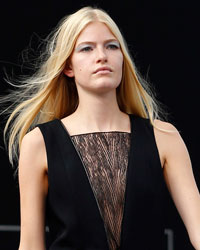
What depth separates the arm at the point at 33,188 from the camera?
3.75 m

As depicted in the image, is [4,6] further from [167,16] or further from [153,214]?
[153,214]

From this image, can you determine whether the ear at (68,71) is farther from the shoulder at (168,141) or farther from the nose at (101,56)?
the shoulder at (168,141)

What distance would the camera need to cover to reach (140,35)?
5.33 metres

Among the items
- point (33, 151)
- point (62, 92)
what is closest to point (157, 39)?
point (62, 92)

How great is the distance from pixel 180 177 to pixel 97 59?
1.99 ft

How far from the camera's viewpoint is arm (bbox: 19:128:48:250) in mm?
3746

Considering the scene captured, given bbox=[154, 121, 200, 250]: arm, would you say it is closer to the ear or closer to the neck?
the neck

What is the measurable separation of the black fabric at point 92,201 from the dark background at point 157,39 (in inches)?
61.5

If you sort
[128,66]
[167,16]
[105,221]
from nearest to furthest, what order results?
1. [105,221]
2. [128,66]
3. [167,16]

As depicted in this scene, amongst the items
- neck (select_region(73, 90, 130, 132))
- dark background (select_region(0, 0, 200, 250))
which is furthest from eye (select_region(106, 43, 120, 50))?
dark background (select_region(0, 0, 200, 250))

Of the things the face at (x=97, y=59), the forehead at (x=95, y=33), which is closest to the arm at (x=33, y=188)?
the face at (x=97, y=59)

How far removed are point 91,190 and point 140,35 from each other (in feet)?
6.07

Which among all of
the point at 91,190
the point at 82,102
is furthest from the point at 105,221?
the point at 82,102

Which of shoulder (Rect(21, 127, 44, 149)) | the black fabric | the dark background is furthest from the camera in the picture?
the dark background
